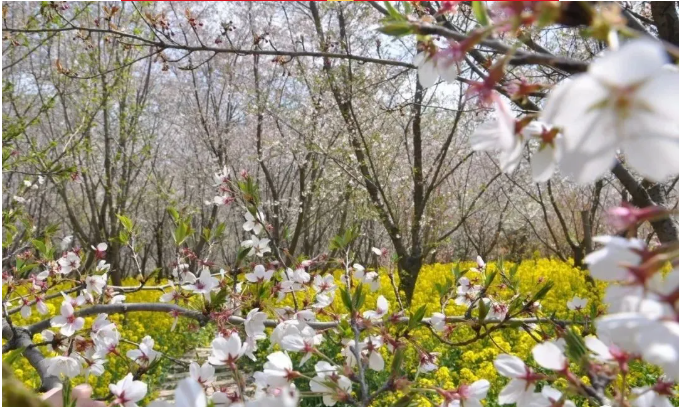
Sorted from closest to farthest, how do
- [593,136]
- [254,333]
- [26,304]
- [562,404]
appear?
1. [593,136]
2. [562,404]
3. [254,333]
4. [26,304]

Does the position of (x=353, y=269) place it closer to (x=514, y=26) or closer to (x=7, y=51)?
(x=514, y=26)

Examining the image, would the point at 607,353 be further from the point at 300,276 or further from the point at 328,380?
the point at 300,276

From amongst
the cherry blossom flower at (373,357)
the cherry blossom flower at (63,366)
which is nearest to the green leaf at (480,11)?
the cherry blossom flower at (373,357)

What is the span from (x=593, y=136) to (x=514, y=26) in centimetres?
11

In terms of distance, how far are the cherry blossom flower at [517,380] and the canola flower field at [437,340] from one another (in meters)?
0.83

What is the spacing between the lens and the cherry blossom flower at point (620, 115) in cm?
31

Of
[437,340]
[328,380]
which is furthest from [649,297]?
[437,340]

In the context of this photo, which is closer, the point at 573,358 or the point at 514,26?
the point at 514,26

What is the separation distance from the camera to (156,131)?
41.9 ft

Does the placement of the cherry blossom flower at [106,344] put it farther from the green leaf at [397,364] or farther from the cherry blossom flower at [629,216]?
the cherry blossom flower at [629,216]

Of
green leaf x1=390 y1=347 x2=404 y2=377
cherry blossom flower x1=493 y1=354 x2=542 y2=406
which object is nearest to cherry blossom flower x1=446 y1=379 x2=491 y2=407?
green leaf x1=390 y1=347 x2=404 y2=377

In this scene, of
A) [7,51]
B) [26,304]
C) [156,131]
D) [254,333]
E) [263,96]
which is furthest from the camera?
[156,131]

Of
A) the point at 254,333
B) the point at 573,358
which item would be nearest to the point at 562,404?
the point at 573,358

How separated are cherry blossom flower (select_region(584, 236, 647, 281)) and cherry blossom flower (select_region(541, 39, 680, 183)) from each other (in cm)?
5
